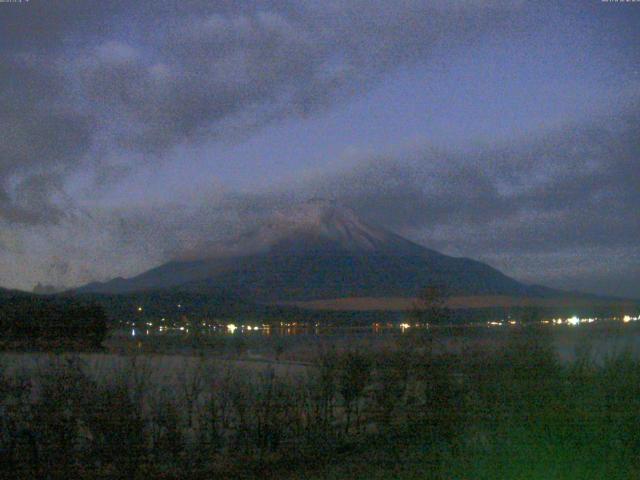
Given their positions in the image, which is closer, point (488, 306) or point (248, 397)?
point (248, 397)

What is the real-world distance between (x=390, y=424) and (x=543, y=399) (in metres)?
3.23

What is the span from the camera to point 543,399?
11.2m

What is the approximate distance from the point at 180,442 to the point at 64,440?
148cm

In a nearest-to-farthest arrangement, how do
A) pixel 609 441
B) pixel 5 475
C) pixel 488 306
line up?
1. pixel 5 475
2. pixel 609 441
3. pixel 488 306

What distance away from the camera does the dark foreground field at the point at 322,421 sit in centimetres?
987

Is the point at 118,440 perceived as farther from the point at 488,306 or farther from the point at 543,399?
the point at 488,306

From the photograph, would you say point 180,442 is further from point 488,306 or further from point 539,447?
point 488,306

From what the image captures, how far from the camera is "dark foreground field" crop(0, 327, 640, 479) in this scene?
9.87 metres

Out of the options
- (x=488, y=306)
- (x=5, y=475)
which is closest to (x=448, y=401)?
(x=5, y=475)

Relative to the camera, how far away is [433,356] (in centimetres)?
1449

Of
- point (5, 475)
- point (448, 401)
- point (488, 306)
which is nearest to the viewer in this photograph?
point (5, 475)

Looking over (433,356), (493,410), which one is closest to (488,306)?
(433,356)

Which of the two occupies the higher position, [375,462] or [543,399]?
[543,399]

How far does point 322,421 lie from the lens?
41.2 ft
